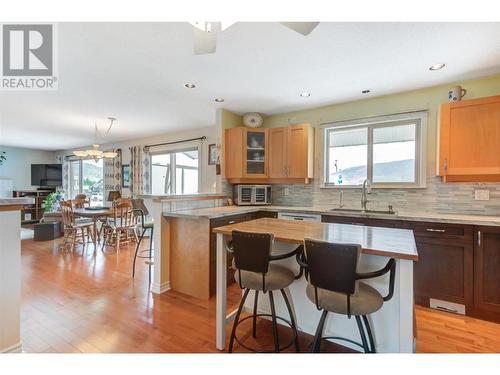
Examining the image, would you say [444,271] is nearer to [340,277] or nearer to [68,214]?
[340,277]

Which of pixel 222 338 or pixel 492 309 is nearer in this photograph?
pixel 222 338

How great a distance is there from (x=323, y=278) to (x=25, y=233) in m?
7.58

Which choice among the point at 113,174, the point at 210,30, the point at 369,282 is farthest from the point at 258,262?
the point at 113,174

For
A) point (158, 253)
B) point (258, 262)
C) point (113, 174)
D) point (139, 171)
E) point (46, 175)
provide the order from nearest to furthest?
point (258, 262)
point (158, 253)
point (139, 171)
point (113, 174)
point (46, 175)

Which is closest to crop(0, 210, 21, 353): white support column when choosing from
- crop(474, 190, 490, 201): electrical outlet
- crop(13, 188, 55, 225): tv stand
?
crop(474, 190, 490, 201): electrical outlet

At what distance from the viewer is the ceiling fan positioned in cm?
122

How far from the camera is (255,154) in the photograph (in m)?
3.88

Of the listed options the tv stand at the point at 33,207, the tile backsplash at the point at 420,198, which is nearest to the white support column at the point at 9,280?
the tile backsplash at the point at 420,198

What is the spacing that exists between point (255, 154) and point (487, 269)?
117 inches

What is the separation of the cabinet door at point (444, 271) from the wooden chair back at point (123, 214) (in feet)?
14.5

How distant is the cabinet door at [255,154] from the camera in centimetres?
383
